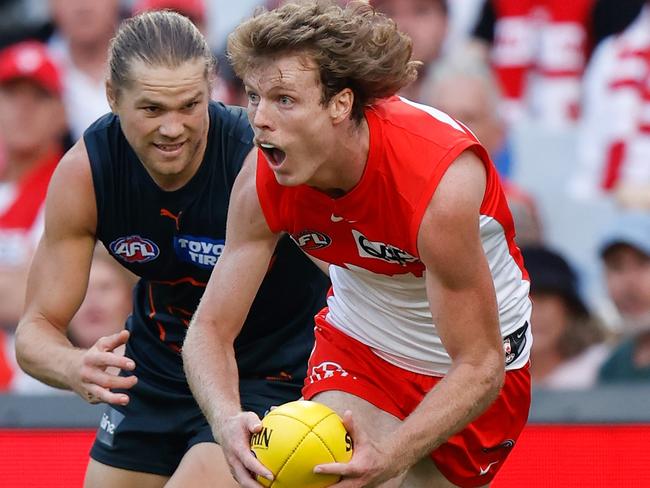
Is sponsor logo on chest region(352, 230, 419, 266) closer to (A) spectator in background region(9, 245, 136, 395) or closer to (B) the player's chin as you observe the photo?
(B) the player's chin

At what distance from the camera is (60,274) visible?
4270mm

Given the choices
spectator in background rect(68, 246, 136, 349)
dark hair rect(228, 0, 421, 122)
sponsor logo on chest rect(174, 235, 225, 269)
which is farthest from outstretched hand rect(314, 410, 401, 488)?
spectator in background rect(68, 246, 136, 349)

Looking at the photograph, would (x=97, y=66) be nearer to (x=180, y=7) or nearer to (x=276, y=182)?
(x=180, y=7)

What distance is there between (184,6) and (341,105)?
4229 mm

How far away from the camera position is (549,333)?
282 inches

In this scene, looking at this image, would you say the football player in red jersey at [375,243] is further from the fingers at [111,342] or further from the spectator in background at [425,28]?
the spectator in background at [425,28]

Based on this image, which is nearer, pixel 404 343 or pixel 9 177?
pixel 404 343

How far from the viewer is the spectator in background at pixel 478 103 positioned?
7190 mm

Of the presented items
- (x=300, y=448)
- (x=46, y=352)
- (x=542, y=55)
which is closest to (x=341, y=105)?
(x=300, y=448)

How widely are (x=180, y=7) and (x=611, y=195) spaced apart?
2.70 meters

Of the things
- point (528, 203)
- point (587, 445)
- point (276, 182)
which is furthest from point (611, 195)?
point (276, 182)

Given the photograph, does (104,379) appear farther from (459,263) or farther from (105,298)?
(105,298)

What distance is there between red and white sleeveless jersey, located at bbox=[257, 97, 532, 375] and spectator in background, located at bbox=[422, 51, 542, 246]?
10.4ft

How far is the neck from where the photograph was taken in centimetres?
350
